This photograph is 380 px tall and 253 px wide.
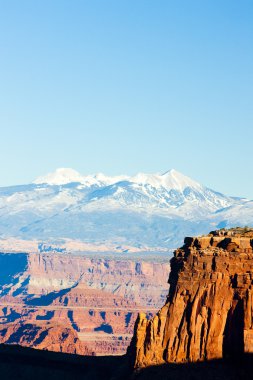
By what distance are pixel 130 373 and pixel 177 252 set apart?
10187mm

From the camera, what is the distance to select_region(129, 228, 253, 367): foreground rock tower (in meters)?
92.6

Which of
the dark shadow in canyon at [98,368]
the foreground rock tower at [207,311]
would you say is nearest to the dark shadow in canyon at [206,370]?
the dark shadow in canyon at [98,368]

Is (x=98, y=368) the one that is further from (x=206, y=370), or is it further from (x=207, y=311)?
(x=206, y=370)

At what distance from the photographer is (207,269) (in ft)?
308

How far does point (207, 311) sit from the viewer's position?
93.1m

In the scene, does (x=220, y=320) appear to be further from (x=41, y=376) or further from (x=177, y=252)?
(x=41, y=376)

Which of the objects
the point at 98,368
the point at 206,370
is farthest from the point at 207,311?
the point at 98,368

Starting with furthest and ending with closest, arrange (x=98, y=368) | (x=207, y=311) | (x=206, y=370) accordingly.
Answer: (x=98, y=368), (x=207, y=311), (x=206, y=370)

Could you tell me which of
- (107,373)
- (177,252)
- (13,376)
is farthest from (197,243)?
(13,376)

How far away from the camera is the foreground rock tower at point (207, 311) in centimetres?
9256

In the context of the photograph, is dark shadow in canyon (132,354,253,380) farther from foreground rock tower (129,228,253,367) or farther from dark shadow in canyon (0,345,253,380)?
foreground rock tower (129,228,253,367)

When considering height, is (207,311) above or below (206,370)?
above

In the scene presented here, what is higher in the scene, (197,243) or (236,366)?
(197,243)

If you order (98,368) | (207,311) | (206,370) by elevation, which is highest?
(207,311)
